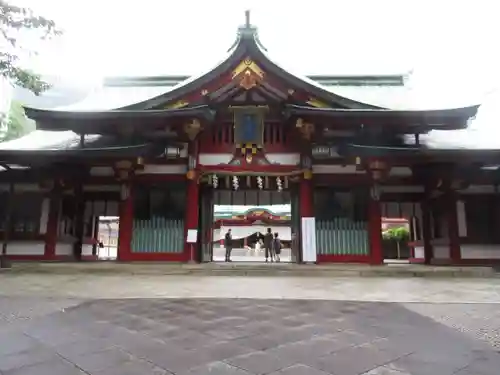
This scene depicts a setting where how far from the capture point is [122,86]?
20.1 metres

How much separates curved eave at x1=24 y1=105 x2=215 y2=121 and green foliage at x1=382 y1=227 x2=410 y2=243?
647 inches

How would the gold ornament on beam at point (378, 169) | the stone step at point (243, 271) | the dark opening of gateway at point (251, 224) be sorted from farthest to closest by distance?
the dark opening of gateway at point (251, 224) → the gold ornament on beam at point (378, 169) → the stone step at point (243, 271)

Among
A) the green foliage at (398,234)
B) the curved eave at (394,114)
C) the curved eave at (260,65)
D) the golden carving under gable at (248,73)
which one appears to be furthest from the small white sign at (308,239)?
the green foliage at (398,234)

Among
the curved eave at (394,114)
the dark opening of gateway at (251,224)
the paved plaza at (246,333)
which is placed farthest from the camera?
the dark opening of gateway at (251,224)

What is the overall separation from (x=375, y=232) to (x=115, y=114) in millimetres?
9270

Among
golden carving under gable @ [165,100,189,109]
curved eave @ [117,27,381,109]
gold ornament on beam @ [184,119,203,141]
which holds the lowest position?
gold ornament on beam @ [184,119,203,141]

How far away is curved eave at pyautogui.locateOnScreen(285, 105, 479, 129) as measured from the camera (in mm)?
12391

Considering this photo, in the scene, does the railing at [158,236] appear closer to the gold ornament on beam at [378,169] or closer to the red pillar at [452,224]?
the gold ornament on beam at [378,169]

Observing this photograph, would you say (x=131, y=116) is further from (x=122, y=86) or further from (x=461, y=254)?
(x=461, y=254)

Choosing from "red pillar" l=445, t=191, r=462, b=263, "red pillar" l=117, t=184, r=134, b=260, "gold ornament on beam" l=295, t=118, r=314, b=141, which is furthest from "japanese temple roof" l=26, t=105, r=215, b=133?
"red pillar" l=445, t=191, r=462, b=263

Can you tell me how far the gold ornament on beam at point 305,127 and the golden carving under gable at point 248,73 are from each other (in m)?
2.13

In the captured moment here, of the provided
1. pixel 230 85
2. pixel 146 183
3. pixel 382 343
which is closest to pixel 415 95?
pixel 230 85

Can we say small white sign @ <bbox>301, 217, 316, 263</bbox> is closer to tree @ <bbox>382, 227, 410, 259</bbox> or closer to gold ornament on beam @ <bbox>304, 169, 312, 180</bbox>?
gold ornament on beam @ <bbox>304, 169, 312, 180</bbox>

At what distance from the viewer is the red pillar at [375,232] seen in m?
12.9
